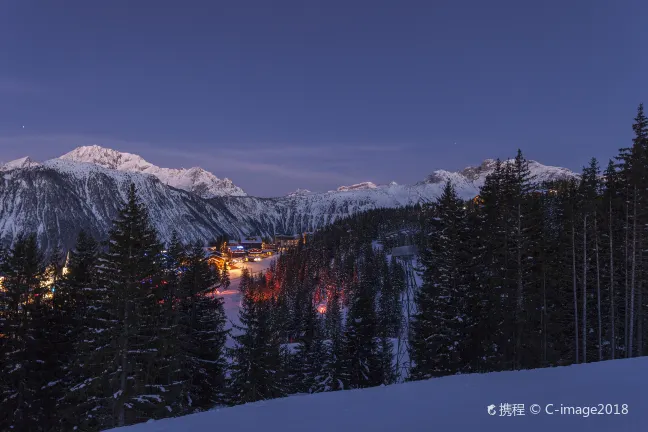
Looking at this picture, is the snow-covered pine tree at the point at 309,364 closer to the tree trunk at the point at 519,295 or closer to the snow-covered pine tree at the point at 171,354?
the snow-covered pine tree at the point at 171,354

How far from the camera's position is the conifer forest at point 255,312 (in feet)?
60.8

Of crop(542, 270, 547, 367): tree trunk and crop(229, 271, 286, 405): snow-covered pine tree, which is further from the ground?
crop(542, 270, 547, 367): tree trunk

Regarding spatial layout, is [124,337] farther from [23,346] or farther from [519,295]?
[519,295]

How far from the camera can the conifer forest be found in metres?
18.5

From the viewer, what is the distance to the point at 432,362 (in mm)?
→ 23219

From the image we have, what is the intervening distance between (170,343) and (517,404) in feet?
61.4

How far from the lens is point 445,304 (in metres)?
23.1

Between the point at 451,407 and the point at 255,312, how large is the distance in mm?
23044

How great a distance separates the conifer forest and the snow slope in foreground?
40.6ft

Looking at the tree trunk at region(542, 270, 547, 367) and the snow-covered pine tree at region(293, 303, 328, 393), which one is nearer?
the tree trunk at region(542, 270, 547, 367)

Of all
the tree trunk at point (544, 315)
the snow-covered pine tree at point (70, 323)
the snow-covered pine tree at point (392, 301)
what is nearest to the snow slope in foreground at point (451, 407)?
the snow-covered pine tree at point (70, 323)

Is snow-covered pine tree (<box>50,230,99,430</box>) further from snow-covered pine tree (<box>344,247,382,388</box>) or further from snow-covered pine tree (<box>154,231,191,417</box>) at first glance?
snow-covered pine tree (<box>344,247,382,388</box>)

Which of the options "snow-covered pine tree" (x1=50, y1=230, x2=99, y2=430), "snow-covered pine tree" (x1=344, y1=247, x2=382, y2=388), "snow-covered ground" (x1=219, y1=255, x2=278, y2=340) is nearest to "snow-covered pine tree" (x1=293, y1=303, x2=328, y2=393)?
"snow-covered pine tree" (x1=344, y1=247, x2=382, y2=388)

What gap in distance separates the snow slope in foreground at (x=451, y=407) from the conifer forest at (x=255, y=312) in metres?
12.4
